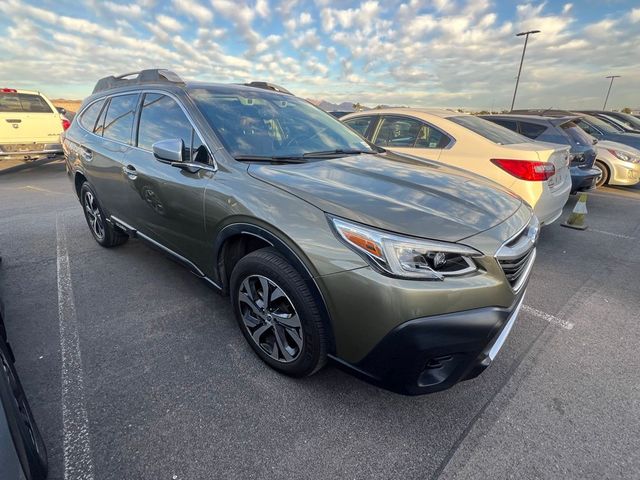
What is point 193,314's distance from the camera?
2.89 meters

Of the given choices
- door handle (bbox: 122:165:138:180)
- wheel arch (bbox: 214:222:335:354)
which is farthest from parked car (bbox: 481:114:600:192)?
door handle (bbox: 122:165:138:180)

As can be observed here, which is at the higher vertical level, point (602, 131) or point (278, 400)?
point (602, 131)

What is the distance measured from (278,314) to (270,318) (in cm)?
8

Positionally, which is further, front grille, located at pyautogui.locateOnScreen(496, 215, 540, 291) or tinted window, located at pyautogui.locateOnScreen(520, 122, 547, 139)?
tinted window, located at pyautogui.locateOnScreen(520, 122, 547, 139)

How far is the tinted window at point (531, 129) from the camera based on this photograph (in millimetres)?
6375

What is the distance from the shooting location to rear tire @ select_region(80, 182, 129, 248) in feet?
12.9

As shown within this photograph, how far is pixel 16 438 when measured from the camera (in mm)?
1145

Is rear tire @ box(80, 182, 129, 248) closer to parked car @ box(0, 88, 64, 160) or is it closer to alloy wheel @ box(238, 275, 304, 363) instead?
alloy wheel @ box(238, 275, 304, 363)

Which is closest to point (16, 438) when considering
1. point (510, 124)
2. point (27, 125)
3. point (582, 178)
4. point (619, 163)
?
point (582, 178)

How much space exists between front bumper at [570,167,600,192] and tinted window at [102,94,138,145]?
6239mm

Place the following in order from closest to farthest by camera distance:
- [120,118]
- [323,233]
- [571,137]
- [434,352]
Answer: [434,352], [323,233], [120,118], [571,137]

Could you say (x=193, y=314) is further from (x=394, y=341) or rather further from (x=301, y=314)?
(x=394, y=341)

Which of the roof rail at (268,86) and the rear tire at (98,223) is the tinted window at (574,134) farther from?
the rear tire at (98,223)

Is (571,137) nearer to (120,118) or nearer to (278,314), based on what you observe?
(278,314)
